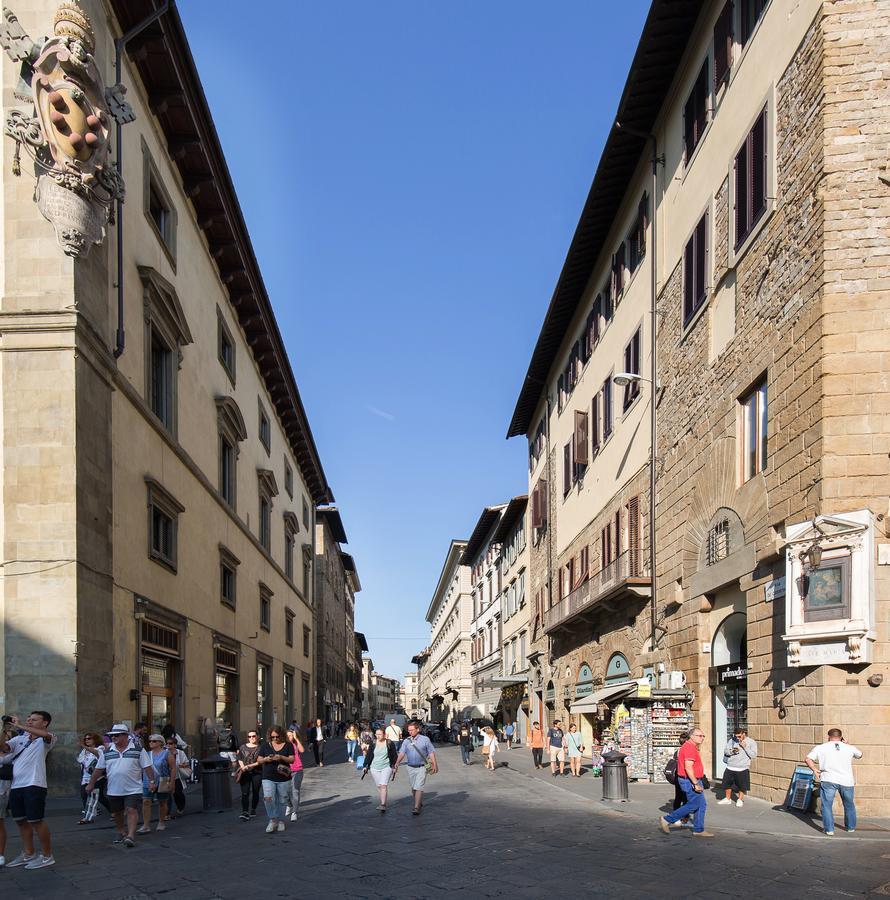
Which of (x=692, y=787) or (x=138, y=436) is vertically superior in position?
(x=138, y=436)

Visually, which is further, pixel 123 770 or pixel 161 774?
pixel 161 774

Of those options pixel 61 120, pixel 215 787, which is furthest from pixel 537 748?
pixel 61 120

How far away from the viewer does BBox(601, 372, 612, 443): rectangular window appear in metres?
28.7

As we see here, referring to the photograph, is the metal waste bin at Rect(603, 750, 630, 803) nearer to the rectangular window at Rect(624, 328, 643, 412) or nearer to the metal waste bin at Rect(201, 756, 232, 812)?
the metal waste bin at Rect(201, 756, 232, 812)

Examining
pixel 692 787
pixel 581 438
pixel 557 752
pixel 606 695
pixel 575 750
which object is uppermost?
pixel 581 438

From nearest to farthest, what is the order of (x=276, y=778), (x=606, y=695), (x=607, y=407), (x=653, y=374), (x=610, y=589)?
(x=276, y=778) < (x=653, y=374) < (x=606, y=695) < (x=610, y=589) < (x=607, y=407)

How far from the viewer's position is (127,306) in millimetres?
19109

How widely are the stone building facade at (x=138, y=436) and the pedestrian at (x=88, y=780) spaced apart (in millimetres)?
386

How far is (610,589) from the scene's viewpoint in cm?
2559

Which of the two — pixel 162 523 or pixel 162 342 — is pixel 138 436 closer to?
pixel 162 523

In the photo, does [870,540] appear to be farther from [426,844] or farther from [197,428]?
[197,428]

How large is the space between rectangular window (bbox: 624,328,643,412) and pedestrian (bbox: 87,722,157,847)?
16410 mm

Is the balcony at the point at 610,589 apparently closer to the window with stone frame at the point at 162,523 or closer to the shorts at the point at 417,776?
the shorts at the point at 417,776

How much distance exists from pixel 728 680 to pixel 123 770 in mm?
11328
